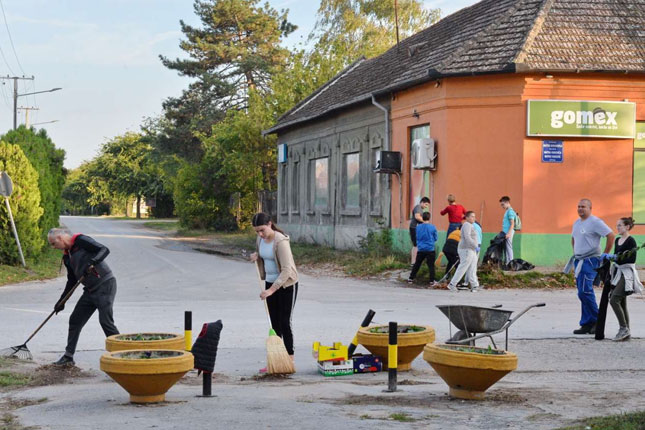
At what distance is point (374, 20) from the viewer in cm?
5138

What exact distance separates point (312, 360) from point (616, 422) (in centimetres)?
481

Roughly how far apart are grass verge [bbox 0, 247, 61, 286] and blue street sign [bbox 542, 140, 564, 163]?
1303 centimetres

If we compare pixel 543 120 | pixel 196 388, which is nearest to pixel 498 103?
pixel 543 120

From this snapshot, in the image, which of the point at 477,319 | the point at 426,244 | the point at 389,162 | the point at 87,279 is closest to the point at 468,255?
the point at 426,244

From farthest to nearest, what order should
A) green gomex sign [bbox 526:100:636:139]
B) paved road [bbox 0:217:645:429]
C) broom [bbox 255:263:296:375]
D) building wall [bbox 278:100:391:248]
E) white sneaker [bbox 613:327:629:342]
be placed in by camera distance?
building wall [bbox 278:100:391:248] → green gomex sign [bbox 526:100:636:139] → white sneaker [bbox 613:327:629:342] → broom [bbox 255:263:296:375] → paved road [bbox 0:217:645:429]

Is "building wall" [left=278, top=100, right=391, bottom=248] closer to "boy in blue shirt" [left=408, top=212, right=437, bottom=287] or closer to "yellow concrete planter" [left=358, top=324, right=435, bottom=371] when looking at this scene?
"boy in blue shirt" [left=408, top=212, right=437, bottom=287]

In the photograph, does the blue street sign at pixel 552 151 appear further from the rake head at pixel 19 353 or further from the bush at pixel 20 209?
the rake head at pixel 19 353

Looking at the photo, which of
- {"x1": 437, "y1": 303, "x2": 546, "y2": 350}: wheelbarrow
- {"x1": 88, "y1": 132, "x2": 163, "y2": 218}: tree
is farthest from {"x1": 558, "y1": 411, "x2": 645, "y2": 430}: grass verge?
{"x1": 88, "y1": 132, "x2": 163, "y2": 218}: tree

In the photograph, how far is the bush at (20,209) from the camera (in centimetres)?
2422

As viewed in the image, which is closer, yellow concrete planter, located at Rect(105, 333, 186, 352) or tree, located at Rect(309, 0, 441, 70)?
yellow concrete planter, located at Rect(105, 333, 186, 352)

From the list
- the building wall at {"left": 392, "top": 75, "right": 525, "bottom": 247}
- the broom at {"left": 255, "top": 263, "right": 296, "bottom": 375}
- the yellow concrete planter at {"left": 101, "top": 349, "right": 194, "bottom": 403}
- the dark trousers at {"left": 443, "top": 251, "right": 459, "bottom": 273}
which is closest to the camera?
the yellow concrete planter at {"left": 101, "top": 349, "right": 194, "bottom": 403}

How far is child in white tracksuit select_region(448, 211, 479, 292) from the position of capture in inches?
771

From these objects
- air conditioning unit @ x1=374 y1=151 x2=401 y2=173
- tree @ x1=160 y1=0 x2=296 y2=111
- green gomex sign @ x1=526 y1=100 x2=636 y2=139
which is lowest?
air conditioning unit @ x1=374 y1=151 x2=401 y2=173

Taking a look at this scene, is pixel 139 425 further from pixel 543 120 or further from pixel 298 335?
pixel 543 120
